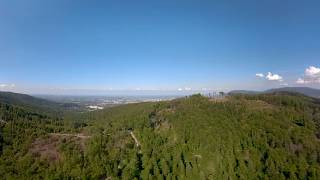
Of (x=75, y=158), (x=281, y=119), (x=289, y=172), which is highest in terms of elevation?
(x=281, y=119)

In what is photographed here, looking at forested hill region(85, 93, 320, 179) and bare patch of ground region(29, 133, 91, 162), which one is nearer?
bare patch of ground region(29, 133, 91, 162)

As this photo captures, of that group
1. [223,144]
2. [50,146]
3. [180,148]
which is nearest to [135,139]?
[180,148]

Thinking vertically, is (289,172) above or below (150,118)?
below

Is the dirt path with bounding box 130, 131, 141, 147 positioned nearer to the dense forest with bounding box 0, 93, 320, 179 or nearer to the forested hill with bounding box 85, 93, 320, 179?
the dense forest with bounding box 0, 93, 320, 179

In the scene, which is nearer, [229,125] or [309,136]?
[309,136]

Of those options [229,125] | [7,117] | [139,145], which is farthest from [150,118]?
[7,117]

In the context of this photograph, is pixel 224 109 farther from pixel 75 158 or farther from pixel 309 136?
pixel 75 158

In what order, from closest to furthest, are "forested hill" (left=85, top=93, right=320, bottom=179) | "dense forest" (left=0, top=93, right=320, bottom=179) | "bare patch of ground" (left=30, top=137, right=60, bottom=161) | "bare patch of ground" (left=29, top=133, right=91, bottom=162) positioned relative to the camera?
→ 1. "dense forest" (left=0, top=93, right=320, bottom=179)
2. "bare patch of ground" (left=30, top=137, right=60, bottom=161)
3. "bare patch of ground" (left=29, top=133, right=91, bottom=162)
4. "forested hill" (left=85, top=93, right=320, bottom=179)

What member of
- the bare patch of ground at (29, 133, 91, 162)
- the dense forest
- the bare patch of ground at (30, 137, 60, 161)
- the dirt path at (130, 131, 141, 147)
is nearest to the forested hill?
the dense forest
